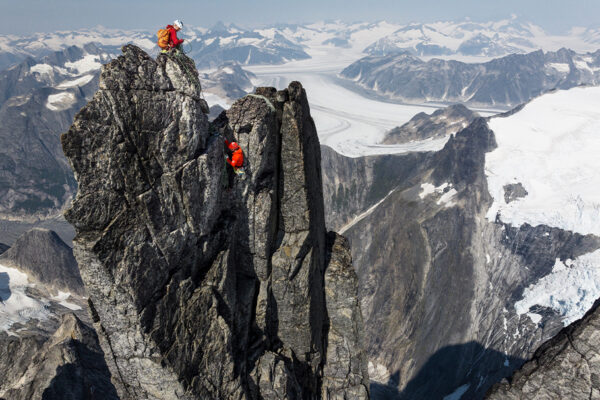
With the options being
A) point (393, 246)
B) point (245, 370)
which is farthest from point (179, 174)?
point (393, 246)

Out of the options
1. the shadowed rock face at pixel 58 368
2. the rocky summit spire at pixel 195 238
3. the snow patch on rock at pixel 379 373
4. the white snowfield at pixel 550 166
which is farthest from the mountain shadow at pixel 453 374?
the rocky summit spire at pixel 195 238

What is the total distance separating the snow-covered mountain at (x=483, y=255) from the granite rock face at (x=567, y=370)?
43225 millimetres

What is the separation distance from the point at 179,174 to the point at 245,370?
40.6ft

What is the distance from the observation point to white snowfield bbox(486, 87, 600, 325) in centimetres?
6412

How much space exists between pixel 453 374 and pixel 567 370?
181 ft

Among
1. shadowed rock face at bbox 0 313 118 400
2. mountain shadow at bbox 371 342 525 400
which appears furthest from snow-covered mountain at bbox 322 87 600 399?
shadowed rock face at bbox 0 313 118 400

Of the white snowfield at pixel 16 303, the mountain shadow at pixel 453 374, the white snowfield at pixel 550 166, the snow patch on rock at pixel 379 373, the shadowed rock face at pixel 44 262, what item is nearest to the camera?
the mountain shadow at pixel 453 374

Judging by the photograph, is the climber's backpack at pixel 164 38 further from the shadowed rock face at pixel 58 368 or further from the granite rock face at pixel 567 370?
the shadowed rock face at pixel 58 368

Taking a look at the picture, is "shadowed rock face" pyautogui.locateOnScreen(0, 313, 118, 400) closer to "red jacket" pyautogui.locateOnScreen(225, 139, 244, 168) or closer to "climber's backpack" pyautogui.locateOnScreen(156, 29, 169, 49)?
"red jacket" pyautogui.locateOnScreen(225, 139, 244, 168)

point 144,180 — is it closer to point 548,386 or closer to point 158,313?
point 158,313

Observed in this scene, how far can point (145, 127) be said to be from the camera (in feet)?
46.3

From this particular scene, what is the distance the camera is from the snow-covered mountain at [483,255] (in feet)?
213

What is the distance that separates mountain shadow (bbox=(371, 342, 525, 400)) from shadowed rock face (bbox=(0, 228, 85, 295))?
106099 mm

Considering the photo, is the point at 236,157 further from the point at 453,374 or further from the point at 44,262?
the point at 44,262
